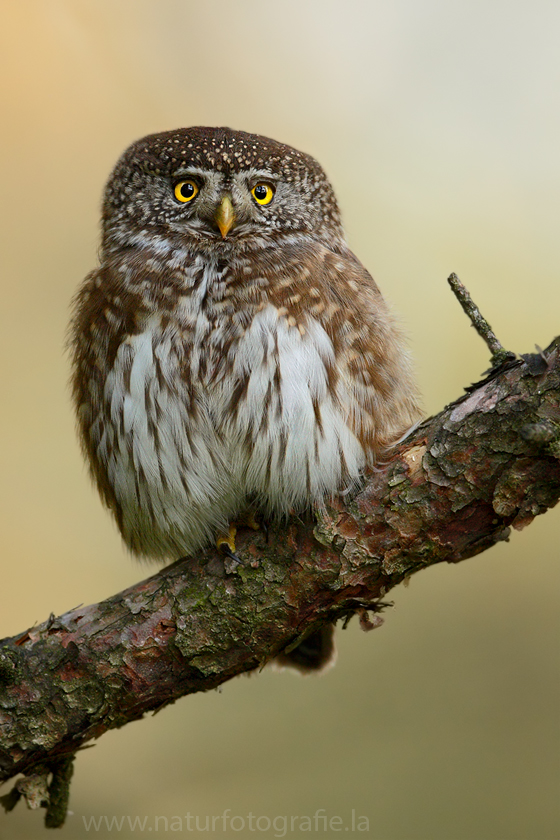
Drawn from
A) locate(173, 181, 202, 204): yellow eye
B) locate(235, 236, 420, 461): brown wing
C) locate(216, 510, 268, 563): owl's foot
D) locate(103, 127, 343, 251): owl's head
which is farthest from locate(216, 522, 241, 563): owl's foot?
locate(173, 181, 202, 204): yellow eye

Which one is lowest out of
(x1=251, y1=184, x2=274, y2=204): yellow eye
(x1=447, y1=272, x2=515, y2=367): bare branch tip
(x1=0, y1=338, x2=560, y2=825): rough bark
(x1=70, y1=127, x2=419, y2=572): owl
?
(x1=0, y1=338, x2=560, y2=825): rough bark

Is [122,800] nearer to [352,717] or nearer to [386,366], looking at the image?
[352,717]

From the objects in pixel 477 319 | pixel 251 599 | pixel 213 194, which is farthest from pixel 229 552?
pixel 213 194

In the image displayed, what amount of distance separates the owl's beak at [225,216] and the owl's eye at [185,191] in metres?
0.16

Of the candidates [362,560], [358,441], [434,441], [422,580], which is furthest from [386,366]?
[422,580]

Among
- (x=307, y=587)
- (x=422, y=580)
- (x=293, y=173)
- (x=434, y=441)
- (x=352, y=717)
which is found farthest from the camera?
(x=422, y=580)

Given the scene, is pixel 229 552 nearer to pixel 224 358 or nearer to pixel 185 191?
pixel 224 358

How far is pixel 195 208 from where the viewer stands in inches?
107

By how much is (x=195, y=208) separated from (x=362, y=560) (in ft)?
4.56

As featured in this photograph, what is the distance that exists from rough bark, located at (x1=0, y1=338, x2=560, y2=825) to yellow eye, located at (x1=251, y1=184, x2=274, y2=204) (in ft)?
3.62

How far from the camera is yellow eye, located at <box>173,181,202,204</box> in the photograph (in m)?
2.76

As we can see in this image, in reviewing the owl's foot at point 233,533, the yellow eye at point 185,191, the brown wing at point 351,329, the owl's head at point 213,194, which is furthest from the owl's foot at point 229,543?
the yellow eye at point 185,191

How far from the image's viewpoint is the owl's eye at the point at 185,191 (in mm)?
2758

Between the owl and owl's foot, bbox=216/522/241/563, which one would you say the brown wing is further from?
owl's foot, bbox=216/522/241/563
